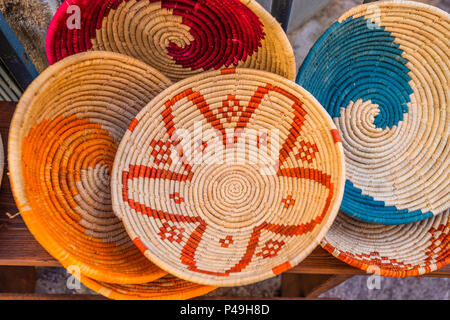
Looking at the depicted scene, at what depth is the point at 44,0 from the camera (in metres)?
1.19

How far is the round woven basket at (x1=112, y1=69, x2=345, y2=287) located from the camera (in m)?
0.85

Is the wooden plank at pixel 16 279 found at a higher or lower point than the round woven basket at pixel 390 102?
lower

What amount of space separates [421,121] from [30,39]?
4.23ft

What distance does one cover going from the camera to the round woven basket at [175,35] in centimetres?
87

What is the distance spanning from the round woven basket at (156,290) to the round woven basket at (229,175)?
2.5 inches

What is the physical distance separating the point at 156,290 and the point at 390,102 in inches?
33.6

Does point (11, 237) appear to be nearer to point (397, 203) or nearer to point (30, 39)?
point (30, 39)

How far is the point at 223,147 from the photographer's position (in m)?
1.03

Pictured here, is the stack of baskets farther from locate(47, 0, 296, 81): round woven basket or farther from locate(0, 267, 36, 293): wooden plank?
locate(0, 267, 36, 293): wooden plank

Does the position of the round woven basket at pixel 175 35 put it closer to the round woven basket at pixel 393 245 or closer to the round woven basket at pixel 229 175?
the round woven basket at pixel 229 175

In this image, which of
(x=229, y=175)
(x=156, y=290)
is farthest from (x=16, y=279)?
(x=229, y=175)

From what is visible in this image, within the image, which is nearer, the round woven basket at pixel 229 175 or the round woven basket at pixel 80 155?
the round woven basket at pixel 80 155

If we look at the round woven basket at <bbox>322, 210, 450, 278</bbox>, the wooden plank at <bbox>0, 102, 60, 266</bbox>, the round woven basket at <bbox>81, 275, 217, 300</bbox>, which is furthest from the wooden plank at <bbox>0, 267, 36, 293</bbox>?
the round woven basket at <bbox>322, 210, 450, 278</bbox>

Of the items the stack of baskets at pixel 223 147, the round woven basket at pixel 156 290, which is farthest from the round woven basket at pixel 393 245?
the round woven basket at pixel 156 290
